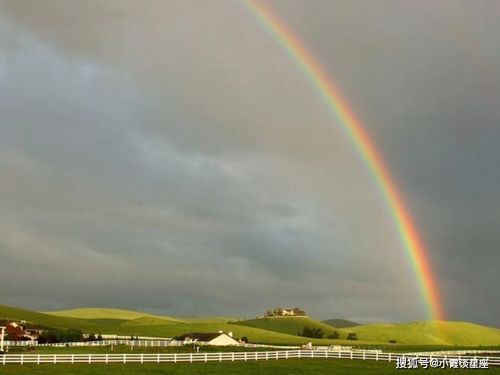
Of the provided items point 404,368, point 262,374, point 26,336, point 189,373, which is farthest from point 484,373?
point 26,336

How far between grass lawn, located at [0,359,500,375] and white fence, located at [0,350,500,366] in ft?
11.9

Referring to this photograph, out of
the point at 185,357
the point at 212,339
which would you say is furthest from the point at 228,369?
→ the point at 212,339

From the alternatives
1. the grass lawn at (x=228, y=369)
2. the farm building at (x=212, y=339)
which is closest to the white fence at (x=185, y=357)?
the grass lawn at (x=228, y=369)

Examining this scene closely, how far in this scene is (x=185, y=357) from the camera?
2527 inches

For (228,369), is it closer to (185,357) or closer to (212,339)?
(185,357)

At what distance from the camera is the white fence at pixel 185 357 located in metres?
59.7

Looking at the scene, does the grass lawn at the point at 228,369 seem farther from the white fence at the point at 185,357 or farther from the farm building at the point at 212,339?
the farm building at the point at 212,339

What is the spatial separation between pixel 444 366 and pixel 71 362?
104ft

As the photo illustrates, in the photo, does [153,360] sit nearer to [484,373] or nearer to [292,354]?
[292,354]

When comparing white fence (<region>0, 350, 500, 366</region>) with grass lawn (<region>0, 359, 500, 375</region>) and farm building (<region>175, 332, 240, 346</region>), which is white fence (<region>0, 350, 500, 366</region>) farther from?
farm building (<region>175, 332, 240, 346</region>)

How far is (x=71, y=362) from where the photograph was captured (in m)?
59.9

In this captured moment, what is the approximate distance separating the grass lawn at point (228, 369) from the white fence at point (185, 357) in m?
3.62

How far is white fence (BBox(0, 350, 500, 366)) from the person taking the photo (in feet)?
196

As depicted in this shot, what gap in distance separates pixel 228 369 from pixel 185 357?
1160 centimetres
